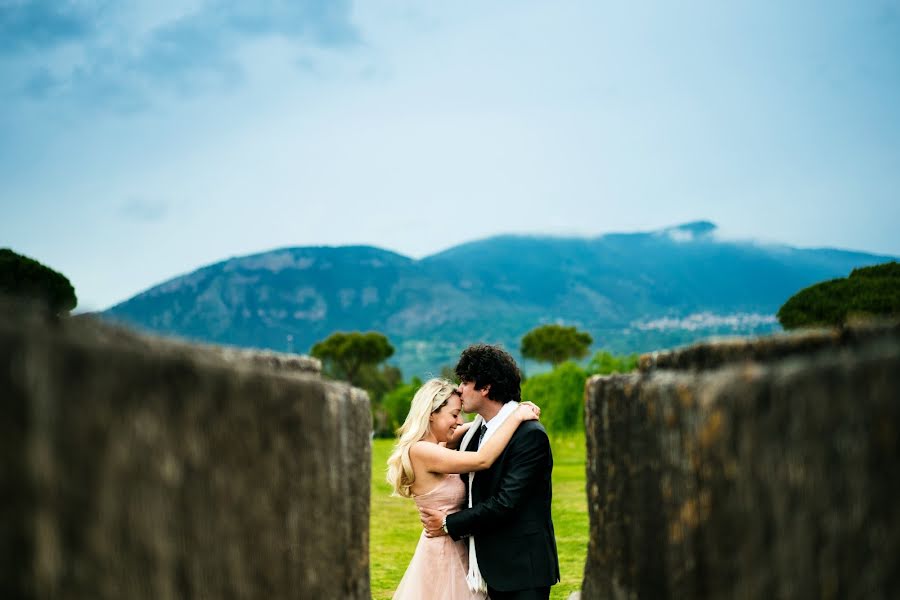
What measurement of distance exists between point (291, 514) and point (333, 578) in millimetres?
529

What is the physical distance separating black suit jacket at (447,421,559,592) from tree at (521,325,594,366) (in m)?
103

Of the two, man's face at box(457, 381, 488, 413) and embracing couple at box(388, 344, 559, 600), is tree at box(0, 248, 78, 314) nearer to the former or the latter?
embracing couple at box(388, 344, 559, 600)

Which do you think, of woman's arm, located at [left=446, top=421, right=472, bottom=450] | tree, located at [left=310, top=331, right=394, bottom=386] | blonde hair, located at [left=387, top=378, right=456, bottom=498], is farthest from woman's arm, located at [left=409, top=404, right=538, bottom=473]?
tree, located at [left=310, top=331, right=394, bottom=386]

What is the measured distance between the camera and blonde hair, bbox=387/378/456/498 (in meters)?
5.57

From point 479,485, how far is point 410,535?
1149 centimetres

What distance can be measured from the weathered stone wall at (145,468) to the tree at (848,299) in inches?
607

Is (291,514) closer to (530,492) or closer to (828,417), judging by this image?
(828,417)

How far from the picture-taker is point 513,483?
475 centimetres

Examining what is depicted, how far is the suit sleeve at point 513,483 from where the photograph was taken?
4.75 m

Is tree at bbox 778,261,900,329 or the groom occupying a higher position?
tree at bbox 778,261,900,329

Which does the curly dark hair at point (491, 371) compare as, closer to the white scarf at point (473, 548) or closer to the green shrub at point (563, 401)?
the white scarf at point (473, 548)

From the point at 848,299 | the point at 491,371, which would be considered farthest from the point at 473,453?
the point at 848,299

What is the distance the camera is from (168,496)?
5.26ft

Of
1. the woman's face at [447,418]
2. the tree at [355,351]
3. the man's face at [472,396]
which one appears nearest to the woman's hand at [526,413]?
the man's face at [472,396]
